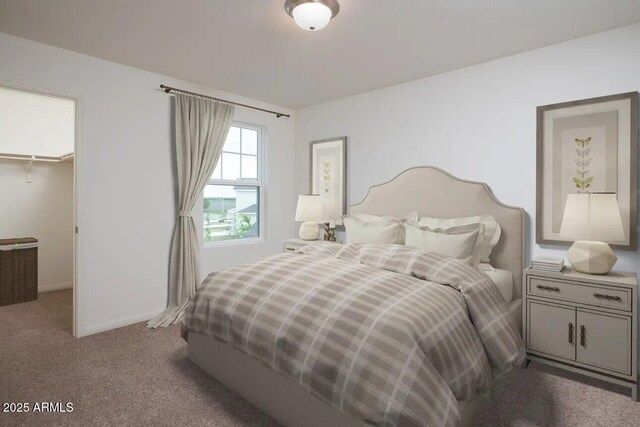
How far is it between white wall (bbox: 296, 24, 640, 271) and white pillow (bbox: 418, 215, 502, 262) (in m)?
0.25

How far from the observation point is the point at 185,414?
74.8 inches

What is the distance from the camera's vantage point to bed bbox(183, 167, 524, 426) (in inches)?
66.9

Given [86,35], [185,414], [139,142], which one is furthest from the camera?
[139,142]

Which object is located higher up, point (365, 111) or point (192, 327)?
point (365, 111)

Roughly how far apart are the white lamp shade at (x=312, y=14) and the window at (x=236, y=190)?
2.29 meters

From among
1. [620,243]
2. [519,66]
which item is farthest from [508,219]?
[519,66]

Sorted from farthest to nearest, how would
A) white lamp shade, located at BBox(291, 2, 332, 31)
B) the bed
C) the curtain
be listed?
the curtain, white lamp shade, located at BBox(291, 2, 332, 31), the bed

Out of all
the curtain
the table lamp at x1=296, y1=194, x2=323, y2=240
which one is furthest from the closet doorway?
the table lamp at x1=296, y1=194, x2=323, y2=240

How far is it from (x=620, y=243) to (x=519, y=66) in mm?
1593

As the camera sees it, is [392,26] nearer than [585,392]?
No

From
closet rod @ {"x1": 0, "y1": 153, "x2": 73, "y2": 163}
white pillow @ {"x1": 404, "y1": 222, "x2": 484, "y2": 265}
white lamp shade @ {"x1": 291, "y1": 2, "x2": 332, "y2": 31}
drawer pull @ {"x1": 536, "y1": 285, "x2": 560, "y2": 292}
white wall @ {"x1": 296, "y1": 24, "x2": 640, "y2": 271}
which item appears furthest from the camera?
closet rod @ {"x1": 0, "y1": 153, "x2": 73, "y2": 163}

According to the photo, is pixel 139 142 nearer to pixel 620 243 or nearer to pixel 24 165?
pixel 24 165

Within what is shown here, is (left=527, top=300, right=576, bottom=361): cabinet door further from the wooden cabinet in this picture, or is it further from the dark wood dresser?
the dark wood dresser

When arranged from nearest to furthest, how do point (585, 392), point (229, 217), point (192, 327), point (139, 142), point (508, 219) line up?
point (585, 392)
point (192, 327)
point (508, 219)
point (139, 142)
point (229, 217)
